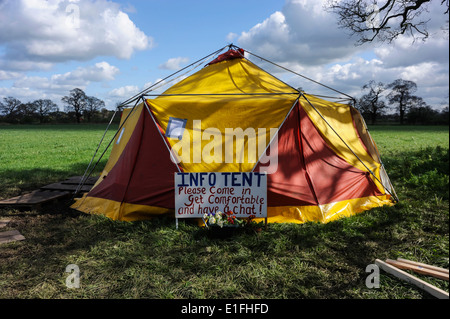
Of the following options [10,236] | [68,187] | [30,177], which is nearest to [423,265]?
[10,236]

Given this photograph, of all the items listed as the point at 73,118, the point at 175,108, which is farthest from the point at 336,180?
the point at 73,118

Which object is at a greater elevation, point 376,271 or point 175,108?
point 175,108

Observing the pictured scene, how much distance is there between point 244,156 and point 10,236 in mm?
3806

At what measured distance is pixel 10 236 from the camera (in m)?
4.67

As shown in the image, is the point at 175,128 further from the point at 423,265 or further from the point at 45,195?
the point at 423,265

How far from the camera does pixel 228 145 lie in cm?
520

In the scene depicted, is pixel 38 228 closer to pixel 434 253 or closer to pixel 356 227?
pixel 356 227

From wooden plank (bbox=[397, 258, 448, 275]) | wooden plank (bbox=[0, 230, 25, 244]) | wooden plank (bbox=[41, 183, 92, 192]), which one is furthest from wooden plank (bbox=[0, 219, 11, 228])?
wooden plank (bbox=[397, 258, 448, 275])

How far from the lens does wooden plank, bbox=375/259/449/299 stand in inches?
118

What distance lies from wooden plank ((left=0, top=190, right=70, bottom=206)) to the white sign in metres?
3.19

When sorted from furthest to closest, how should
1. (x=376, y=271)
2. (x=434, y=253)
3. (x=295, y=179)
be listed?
(x=295, y=179)
(x=434, y=253)
(x=376, y=271)

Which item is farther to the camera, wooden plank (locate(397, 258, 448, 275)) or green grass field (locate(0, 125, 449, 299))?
wooden plank (locate(397, 258, 448, 275))

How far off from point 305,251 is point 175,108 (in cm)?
315

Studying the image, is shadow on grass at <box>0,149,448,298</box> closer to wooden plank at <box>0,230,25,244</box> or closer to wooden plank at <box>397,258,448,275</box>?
wooden plank at <box>0,230,25,244</box>
